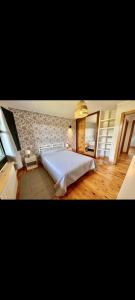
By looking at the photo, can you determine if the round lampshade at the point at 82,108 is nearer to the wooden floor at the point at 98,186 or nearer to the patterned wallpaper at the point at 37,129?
the wooden floor at the point at 98,186

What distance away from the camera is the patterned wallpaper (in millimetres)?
2730

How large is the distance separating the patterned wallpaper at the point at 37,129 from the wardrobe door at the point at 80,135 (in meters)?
0.73

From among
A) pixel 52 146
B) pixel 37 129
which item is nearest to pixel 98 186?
pixel 52 146

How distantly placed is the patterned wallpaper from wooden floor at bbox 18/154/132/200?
40.4 inches

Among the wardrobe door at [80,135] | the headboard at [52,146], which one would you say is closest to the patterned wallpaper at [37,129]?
the headboard at [52,146]

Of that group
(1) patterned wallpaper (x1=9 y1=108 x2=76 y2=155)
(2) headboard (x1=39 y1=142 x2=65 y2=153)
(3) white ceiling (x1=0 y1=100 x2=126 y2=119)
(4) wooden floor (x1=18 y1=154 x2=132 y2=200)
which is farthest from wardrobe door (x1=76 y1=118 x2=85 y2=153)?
(4) wooden floor (x1=18 y1=154 x2=132 y2=200)

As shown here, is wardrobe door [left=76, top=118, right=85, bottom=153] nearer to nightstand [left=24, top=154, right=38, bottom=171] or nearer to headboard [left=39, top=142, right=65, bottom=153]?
headboard [left=39, top=142, right=65, bottom=153]

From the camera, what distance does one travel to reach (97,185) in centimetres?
194

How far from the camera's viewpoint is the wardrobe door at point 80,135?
4133 millimetres

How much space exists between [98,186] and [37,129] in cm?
257
